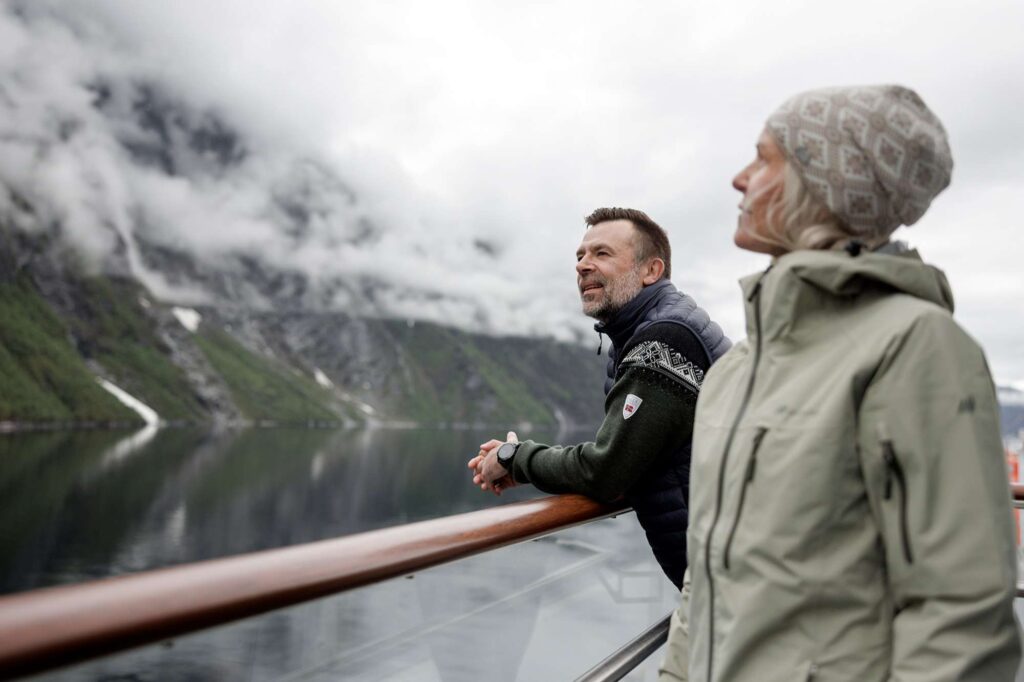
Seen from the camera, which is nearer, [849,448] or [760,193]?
[849,448]

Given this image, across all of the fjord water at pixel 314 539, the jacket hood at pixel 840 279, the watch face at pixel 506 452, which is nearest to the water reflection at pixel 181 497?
the fjord water at pixel 314 539

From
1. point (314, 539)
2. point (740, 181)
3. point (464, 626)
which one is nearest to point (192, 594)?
point (464, 626)

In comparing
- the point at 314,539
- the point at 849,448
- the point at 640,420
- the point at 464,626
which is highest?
the point at 849,448

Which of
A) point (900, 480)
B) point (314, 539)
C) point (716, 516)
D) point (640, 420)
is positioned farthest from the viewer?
point (314, 539)

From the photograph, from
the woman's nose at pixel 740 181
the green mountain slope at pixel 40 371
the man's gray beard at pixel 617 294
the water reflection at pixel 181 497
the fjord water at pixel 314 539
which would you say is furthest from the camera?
the green mountain slope at pixel 40 371

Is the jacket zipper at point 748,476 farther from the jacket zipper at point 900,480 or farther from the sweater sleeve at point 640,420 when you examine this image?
the sweater sleeve at point 640,420

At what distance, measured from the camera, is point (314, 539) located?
1943 inches

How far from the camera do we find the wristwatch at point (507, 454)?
2791 millimetres

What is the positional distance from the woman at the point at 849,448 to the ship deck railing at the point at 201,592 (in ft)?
1.98

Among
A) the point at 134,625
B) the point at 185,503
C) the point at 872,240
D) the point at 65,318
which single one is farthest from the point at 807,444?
the point at 65,318

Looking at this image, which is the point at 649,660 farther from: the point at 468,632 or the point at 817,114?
the point at 817,114

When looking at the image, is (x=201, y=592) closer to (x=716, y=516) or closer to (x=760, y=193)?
(x=716, y=516)

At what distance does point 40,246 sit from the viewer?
190625 mm

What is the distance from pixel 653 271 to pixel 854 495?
187cm
